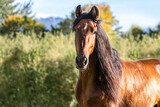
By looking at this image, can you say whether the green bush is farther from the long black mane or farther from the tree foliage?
the tree foliage

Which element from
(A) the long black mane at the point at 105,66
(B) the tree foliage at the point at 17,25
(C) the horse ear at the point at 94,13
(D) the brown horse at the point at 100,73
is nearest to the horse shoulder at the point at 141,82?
(D) the brown horse at the point at 100,73

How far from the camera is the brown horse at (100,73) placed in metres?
2.73

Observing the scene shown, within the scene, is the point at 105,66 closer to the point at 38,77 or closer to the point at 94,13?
the point at 94,13

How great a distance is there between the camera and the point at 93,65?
2.96 m

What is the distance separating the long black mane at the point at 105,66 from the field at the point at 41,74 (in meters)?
4.00

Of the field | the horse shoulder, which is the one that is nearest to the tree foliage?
the field

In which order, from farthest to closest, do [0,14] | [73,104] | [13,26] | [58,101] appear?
[13,26], [0,14], [58,101], [73,104]

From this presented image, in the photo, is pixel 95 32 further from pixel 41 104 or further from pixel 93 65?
pixel 41 104

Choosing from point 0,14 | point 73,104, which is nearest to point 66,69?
point 73,104

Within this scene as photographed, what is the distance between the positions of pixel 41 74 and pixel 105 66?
459 cm

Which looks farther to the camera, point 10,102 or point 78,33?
point 10,102

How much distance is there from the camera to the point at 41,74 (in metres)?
7.17

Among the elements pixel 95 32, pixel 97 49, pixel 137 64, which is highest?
pixel 95 32

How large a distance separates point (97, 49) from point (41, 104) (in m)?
4.83
